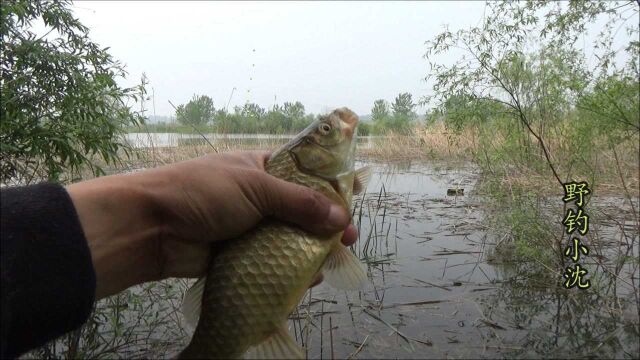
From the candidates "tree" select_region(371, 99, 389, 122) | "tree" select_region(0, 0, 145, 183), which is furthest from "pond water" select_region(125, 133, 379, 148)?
"tree" select_region(371, 99, 389, 122)

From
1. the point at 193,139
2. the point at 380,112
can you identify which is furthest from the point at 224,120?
the point at 380,112

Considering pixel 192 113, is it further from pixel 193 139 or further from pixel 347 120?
pixel 347 120

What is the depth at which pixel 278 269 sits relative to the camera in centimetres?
179

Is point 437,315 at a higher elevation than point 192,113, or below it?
below

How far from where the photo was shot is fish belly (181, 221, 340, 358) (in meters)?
1.67

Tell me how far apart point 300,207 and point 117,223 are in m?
0.83

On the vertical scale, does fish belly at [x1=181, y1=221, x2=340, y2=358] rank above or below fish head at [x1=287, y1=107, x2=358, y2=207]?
below

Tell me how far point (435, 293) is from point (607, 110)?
7.38 ft

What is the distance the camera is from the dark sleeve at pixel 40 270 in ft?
5.04

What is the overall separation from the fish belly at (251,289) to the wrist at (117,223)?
46 centimetres

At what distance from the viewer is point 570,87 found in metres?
4.61

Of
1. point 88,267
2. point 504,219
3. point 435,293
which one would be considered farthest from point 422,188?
point 88,267

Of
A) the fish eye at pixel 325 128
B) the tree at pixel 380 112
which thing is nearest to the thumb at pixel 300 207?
the fish eye at pixel 325 128

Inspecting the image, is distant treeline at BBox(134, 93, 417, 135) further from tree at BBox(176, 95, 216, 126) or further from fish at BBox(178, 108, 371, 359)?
fish at BBox(178, 108, 371, 359)
